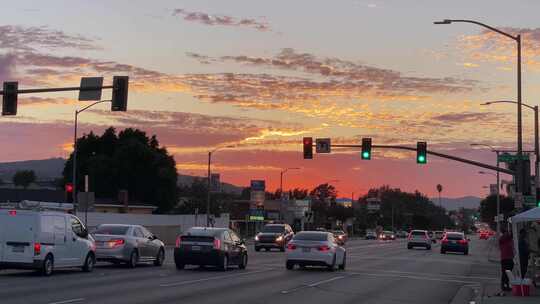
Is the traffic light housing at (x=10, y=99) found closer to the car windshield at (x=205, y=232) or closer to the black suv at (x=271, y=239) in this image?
the car windshield at (x=205, y=232)

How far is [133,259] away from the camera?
29.8 m

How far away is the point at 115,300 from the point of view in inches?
687

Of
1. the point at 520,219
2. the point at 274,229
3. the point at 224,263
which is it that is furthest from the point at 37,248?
the point at 274,229

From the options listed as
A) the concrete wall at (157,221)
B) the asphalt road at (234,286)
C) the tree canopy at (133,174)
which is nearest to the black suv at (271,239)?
the concrete wall at (157,221)

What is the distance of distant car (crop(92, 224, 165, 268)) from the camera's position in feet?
95.8

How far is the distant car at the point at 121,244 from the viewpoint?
95.8 ft

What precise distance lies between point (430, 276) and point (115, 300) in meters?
16.1

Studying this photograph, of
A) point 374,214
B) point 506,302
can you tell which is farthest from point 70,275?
point 374,214

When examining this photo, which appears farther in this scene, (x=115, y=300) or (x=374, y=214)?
(x=374, y=214)

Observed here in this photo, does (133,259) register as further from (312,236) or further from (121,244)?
(312,236)

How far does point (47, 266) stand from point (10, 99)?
793 centimetres

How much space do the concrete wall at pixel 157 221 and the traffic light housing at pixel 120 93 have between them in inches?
849

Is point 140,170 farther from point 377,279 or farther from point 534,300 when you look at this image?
point 534,300

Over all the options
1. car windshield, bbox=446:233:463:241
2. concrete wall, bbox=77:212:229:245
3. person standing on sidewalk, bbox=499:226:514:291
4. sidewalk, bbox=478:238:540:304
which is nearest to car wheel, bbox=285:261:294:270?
sidewalk, bbox=478:238:540:304
